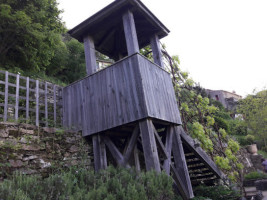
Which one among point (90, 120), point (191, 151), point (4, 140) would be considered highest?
point (90, 120)

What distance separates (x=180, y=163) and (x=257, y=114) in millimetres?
17204

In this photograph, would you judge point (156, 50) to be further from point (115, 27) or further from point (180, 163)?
point (180, 163)

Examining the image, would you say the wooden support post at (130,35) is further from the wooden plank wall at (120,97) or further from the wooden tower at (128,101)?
the wooden plank wall at (120,97)

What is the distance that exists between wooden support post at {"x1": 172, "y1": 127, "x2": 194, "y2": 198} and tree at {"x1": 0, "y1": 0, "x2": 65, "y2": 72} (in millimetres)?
7402

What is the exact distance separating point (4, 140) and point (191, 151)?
5.18m

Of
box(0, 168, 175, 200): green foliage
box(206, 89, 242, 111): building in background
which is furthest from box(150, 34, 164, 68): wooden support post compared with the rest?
box(206, 89, 242, 111): building in background

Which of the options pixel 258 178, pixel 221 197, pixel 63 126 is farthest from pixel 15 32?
pixel 258 178

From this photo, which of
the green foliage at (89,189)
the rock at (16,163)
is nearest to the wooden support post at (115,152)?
the green foliage at (89,189)

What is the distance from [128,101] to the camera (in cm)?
540

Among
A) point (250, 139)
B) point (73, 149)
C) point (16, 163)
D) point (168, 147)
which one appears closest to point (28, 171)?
point (16, 163)

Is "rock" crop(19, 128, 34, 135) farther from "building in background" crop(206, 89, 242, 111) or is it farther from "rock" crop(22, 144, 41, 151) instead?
"building in background" crop(206, 89, 242, 111)

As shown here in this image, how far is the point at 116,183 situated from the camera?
11.6 ft

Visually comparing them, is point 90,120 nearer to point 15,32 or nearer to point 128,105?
point 128,105

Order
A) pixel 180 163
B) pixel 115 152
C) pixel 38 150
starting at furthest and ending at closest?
pixel 180 163 < pixel 115 152 < pixel 38 150
